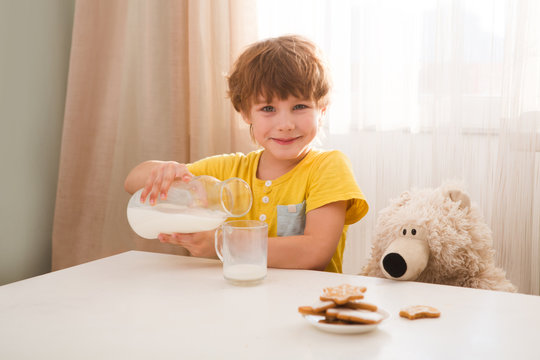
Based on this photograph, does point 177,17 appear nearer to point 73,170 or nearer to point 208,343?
point 73,170

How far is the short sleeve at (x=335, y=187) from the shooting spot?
1.08 m

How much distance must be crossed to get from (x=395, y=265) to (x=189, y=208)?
377 mm

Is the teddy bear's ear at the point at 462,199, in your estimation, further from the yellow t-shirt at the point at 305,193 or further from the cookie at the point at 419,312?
the cookie at the point at 419,312

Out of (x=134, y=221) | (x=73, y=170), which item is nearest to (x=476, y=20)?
(x=134, y=221)

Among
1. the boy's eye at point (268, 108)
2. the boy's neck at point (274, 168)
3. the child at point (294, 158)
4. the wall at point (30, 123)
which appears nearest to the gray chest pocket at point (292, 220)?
the child at point (294, 158)

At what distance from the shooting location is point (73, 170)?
5.34 feet

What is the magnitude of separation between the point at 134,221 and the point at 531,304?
0.65 m

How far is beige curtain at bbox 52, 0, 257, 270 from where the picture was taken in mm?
1532

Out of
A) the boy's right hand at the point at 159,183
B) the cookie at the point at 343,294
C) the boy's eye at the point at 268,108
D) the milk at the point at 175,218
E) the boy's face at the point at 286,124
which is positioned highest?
the boy's eye at the point at 268,108

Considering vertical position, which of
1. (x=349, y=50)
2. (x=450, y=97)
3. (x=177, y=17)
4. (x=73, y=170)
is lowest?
(x=73, y=170)

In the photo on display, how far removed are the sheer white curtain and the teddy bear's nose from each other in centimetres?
51

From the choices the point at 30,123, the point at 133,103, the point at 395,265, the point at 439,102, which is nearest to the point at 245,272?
the point at 395,265

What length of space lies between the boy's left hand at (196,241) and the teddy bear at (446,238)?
339mm

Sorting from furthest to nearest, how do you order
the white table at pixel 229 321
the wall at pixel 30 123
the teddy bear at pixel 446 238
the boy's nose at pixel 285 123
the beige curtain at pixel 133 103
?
the beige curtain at pixel 133 103 < the wall at pixel 30 123 < the boy's nose at pixel 285 123 < the teddy bear at pixel 446 238 < the white table at pixel 229 321
